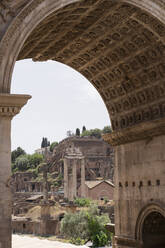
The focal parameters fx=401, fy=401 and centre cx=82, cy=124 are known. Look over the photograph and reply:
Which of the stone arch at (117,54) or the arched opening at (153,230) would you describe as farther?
the arched opening at (153,230)

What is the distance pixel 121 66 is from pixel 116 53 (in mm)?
904

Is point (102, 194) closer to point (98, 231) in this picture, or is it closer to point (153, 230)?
point (98, 231)

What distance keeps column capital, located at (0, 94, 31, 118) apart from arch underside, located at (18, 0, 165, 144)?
315 centimetres

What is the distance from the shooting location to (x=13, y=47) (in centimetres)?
1044

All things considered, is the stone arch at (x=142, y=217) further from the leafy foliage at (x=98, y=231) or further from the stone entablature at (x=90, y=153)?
the stone entablature at (x=90, y=153)

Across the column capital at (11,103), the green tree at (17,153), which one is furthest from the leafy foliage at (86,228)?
the green tree at (17,153)

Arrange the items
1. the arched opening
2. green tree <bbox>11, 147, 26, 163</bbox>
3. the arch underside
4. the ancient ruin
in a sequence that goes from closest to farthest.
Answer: the ancient ruin, the arch underside, the arched opening, green tree <bbox>11, 147, 26, 163</bbox>

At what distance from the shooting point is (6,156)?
10.1m

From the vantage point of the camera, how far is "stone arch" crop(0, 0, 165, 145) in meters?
10.8

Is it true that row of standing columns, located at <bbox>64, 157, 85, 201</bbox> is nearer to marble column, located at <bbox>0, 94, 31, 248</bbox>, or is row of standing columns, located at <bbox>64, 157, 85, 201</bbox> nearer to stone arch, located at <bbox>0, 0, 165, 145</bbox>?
stone arch, located at <bbox>0, 0, 165, 145</bbox>

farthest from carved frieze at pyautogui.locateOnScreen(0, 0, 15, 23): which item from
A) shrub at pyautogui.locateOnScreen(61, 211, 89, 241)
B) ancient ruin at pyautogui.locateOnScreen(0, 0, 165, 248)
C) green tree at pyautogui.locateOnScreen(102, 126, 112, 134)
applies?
green tree at pyautogui.locateOnScreen(102, 126, 112, 134)

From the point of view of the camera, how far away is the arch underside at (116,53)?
13930 millimetres

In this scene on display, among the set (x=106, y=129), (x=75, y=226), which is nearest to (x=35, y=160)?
(x=106, y=129)

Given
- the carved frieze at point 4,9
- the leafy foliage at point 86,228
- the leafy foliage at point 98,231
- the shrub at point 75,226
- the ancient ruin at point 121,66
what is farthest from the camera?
the shrub at point 75,226
